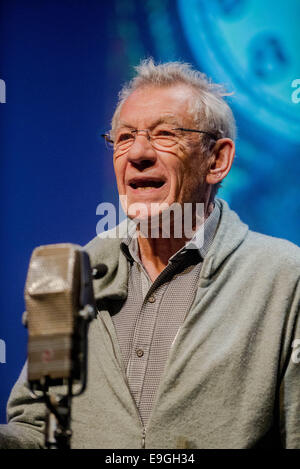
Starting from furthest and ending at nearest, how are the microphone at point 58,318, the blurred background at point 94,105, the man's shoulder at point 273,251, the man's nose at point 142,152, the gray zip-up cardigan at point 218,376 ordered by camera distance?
the blurred background at point 94,105
the man's nose at point 142,152
the man's shoulder at point 273,251
the gray zip-up cardigan at point 218,376
the microphone at point 58,318

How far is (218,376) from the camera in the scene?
156 centimetres

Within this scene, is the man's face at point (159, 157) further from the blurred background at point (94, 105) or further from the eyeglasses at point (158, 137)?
the blurred background at point (94, 105)

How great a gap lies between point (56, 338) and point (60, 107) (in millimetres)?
1591

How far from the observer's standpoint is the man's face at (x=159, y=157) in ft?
6.15

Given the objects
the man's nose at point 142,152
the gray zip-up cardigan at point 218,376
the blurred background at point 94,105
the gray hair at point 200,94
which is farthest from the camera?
the blurred background at point 94,105

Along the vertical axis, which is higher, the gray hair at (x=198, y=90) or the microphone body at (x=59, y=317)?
the gray hair at (x=198, y=90)

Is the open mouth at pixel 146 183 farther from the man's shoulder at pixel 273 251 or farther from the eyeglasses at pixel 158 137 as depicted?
the man's shoulder at pixel 273 251

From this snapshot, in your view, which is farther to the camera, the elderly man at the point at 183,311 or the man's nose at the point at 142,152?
the man's nose at the point at 142,152

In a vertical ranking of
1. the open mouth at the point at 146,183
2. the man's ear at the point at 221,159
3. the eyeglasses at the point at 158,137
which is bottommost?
the open mouth at the point at 146,183

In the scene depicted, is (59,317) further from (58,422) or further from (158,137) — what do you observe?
(158,137)

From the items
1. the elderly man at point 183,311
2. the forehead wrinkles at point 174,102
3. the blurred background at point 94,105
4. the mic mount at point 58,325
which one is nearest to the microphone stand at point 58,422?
the mic mount at point 58,325

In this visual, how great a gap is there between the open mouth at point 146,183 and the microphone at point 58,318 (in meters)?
0.79
